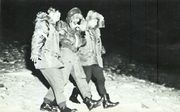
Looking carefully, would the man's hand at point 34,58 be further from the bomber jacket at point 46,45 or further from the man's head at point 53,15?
the man's head at point 53,15

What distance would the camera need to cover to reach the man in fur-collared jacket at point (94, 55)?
5.39m

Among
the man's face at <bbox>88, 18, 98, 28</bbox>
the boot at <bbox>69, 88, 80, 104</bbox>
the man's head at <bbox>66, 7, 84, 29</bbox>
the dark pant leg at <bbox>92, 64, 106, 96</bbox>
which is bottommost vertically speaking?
the boot at <bbox>69, 88, 80, 104</bbox>

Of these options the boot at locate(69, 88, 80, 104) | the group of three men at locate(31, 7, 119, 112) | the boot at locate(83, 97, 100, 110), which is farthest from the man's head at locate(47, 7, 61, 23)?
the boot at locate(83, 97, 100, 110)

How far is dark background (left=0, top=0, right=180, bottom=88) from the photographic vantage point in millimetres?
5500

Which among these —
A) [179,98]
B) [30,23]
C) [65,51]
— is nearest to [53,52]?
[65,51]

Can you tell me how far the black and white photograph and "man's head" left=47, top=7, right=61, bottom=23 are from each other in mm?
11

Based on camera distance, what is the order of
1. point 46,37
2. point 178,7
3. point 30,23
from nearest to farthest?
1. point 46,37
2. point 30,23
3. point 178,7

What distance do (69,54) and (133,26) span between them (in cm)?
93

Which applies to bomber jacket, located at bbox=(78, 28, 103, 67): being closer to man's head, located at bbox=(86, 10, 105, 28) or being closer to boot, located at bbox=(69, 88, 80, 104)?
man's head, located at bbox=(86, 10, 105, 28)

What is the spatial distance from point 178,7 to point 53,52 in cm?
162

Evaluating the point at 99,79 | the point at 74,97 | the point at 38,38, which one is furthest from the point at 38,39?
the point at 99,79

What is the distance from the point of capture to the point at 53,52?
514 cm

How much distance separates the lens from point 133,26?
5.78m

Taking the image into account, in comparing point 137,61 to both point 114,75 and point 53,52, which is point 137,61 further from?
point 53,52
